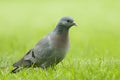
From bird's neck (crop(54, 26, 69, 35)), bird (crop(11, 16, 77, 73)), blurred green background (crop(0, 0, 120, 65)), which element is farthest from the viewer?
blurred green background (crop(0, 0, 120, 65))

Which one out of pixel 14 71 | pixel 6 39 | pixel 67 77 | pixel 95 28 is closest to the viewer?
pixel 67 77

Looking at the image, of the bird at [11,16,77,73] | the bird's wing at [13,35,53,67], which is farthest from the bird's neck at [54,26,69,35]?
the bird's wing at [13,35,53,67]

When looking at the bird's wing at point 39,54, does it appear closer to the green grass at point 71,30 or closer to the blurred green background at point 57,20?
the green grass at point 71,30

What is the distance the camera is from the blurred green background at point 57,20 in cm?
1526

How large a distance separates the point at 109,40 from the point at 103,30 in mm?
873

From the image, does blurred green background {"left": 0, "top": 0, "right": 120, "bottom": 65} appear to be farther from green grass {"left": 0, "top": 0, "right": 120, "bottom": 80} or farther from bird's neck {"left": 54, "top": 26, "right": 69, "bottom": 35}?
bird's neck {"left": 54, "top": 26, "right": 69, "bottom": 35}

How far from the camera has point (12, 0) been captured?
891 inches

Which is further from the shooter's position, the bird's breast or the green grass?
the green grass

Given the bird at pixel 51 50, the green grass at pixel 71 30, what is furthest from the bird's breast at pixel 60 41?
the green grass at pixel 71 30

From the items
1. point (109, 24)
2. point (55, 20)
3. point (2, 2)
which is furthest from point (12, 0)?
point (109, 24)

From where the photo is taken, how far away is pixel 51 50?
933cm

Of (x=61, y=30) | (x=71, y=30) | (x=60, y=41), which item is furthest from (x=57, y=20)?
(x=60, y=41)

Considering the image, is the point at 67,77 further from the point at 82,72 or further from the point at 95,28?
the point at 95,28

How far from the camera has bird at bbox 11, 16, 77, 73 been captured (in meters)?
9.33
